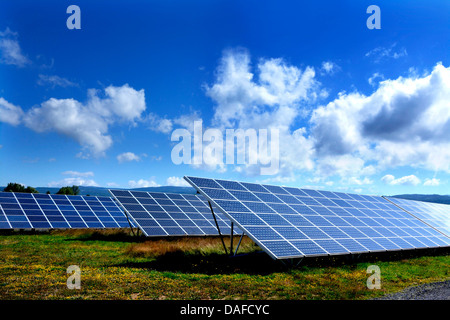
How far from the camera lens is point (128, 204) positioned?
1153 inches

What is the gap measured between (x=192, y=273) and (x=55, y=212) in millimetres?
28602

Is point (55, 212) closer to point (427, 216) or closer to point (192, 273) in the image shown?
point (192, 273)

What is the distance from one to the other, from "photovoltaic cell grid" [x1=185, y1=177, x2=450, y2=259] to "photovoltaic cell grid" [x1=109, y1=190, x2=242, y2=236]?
29.5ft

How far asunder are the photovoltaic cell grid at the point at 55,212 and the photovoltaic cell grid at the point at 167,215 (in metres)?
7.39

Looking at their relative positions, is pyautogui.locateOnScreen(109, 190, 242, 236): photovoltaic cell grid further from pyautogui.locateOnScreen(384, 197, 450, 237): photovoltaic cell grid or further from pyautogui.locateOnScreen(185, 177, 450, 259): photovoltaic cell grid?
pyautogui.locateOnScreen(384, 197, 450, 237): photovoltaic cell grid

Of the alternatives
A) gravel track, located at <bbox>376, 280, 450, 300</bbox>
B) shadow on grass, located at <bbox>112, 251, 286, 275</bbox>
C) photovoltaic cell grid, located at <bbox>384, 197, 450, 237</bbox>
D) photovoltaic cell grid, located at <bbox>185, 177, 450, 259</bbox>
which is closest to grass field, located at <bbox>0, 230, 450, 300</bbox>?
shadow on grass, located at <bbox>112, 251, 286, 275</bbox>

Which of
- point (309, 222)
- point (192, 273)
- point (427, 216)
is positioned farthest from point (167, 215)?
point (427, 216)

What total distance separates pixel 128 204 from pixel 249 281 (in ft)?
61.8

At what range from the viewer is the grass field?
38.0ft

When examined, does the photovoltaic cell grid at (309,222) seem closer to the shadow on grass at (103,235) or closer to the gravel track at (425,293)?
the gravel track at (425,293)

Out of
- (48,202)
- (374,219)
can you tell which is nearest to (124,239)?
(48,202)

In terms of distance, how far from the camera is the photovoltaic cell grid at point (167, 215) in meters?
27.1

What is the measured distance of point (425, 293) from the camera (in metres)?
12.1
